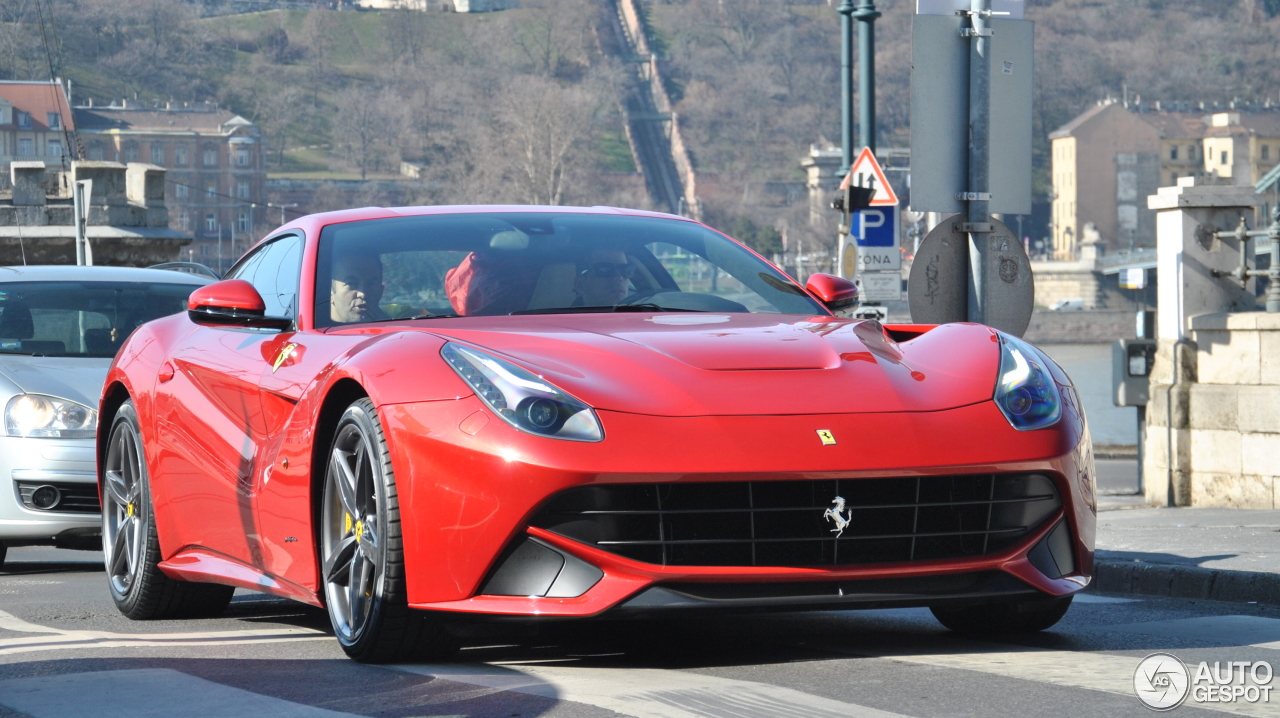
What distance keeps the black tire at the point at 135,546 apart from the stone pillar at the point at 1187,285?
10.7 metres

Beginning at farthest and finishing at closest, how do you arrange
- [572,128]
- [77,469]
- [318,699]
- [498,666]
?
[572,128], [77,469], [498,666], [318,699]

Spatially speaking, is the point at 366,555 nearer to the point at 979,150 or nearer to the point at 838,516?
the point at 838,516

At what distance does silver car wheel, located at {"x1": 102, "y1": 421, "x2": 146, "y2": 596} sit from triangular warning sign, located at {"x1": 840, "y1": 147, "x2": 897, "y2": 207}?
11.1 m

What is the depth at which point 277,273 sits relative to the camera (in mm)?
5699

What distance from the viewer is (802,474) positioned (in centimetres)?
407

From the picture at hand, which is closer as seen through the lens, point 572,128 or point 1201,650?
point 1201,650

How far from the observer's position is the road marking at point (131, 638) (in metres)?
5.03

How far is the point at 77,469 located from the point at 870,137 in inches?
515

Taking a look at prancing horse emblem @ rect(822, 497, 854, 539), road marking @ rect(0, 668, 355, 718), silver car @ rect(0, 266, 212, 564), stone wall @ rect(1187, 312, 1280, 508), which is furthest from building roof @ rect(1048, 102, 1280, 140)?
road marking @ rect(0, 668, 355, 718)

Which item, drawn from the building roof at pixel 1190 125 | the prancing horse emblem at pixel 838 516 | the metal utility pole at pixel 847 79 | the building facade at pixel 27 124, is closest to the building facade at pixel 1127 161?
the building roof at pixel 1190 125

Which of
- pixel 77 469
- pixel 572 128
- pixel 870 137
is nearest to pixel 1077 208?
pixel 572 128

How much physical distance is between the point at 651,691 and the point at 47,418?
16.0ft

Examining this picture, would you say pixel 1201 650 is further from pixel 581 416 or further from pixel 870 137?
pixel 870 137

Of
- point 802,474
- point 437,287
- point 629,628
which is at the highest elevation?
point 437,287
